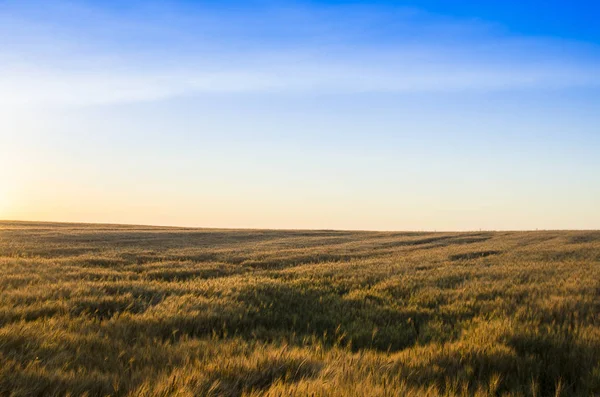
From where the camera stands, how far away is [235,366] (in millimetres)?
4266

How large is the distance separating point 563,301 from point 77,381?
8.52 metres

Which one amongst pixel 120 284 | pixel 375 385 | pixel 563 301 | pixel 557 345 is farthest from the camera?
pixel 120 284

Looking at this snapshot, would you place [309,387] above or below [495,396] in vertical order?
above

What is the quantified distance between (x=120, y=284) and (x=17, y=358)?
6.47m

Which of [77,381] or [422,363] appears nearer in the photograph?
[77,381]

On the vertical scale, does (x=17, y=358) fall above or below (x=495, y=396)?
above

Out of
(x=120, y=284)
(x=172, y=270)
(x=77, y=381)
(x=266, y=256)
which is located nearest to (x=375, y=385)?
(x=77, y=381)

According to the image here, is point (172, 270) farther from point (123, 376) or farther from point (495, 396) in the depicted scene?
point (495, 396)

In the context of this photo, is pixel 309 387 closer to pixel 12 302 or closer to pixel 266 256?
pixel 12 302

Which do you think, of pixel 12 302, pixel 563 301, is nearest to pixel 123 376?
pixel 12 302

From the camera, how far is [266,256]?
902 inches

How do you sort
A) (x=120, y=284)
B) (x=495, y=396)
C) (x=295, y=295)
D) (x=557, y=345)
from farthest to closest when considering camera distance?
1. (x=120, y=284)
2. (x=295, y=295)
3. (x=557, y=345)
4. (x=495, y=396)

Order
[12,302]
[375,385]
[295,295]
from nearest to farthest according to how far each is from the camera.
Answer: [375,385], [12,302], [295,295]

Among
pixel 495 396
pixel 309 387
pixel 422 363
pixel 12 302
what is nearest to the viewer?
pixel 309 387
